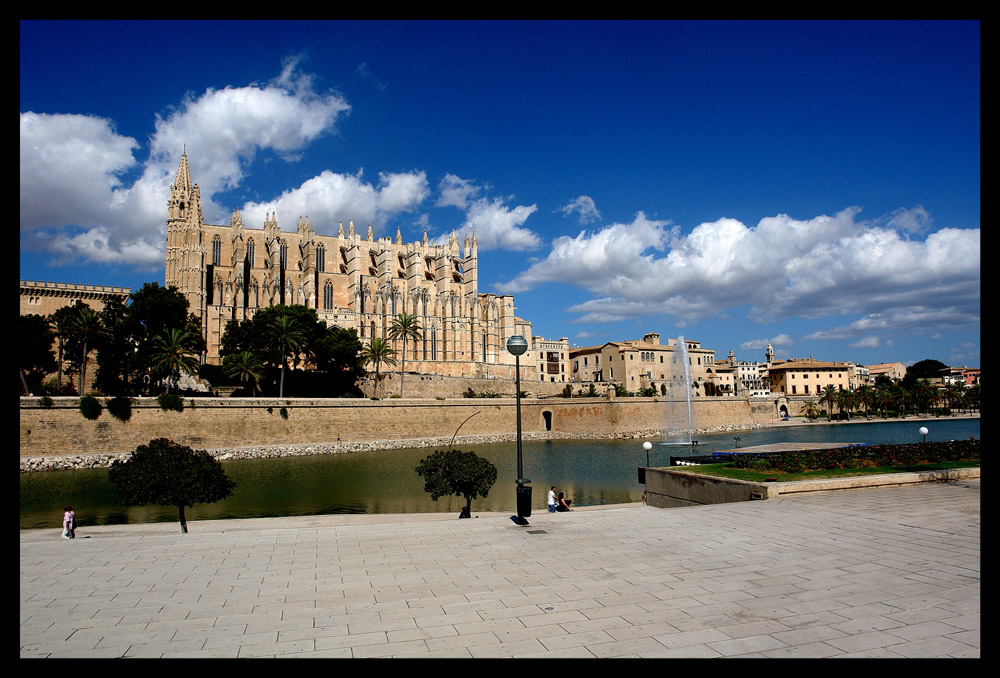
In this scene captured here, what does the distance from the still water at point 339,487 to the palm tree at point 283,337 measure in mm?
12034

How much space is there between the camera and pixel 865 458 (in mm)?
15312

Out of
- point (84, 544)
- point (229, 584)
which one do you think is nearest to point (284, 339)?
point (84, 544)

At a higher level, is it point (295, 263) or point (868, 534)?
point (295, 263)

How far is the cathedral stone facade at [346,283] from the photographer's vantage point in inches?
2221

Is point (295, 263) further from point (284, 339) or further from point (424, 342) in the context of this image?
point (284, 339)

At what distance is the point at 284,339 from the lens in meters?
44.6

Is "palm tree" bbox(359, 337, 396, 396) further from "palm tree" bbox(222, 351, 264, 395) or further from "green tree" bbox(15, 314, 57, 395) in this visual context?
"green tree" bbox(15, 314, 57, 395)

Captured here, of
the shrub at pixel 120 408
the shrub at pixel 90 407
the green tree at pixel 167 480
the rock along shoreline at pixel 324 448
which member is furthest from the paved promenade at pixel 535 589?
the shrub at pixel 120 408

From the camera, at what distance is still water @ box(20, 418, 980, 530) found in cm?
1894

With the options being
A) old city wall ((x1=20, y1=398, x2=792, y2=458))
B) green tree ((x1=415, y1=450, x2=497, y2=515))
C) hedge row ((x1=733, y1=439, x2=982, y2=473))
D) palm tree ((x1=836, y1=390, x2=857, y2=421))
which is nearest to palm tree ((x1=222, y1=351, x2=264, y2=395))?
old city wall ((x1=20, y1=398, x2=792, y2=458))

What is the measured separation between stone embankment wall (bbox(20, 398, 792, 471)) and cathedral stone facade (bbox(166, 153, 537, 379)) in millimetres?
13926

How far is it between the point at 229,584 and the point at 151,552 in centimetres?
262

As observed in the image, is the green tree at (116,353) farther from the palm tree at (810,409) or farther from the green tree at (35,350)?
the palm tree at (810,409)
